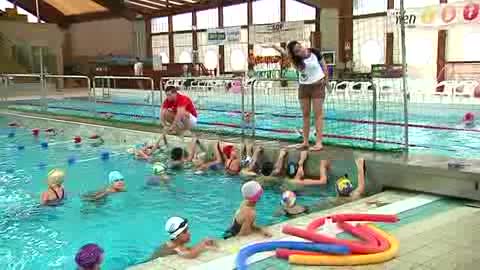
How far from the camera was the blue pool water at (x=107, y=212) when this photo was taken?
16.9 ft

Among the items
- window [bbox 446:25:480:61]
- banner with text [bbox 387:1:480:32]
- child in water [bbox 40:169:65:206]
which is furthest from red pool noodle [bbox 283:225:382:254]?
window [bbox 446:25:480:61]

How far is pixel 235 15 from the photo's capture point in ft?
96.5

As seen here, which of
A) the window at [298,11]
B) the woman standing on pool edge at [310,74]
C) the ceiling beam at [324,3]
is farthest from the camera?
the window at [298,11]

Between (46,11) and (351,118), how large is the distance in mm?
32151

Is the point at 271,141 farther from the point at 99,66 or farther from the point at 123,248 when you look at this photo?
the point at 99,66

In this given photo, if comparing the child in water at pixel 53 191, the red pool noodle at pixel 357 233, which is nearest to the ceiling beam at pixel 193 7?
the child in water at pixel 53 191

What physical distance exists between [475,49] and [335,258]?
1729cm

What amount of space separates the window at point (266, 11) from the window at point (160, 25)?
292 inches

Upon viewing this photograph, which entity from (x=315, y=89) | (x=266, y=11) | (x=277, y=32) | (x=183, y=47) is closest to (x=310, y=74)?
(x=315, y=89)

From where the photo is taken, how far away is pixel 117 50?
3644cm

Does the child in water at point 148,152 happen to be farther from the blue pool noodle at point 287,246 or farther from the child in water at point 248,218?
the blue pool noodle at point 287,246

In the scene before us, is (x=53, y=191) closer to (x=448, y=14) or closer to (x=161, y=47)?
(x=448, y=14)

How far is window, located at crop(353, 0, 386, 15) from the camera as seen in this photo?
71.9ft

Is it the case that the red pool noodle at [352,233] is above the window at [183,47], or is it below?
below
